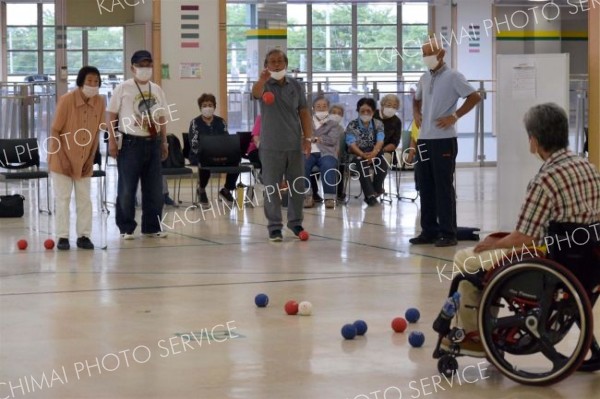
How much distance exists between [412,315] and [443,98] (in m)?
3.31

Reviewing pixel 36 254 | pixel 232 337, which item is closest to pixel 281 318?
pixel 232 337

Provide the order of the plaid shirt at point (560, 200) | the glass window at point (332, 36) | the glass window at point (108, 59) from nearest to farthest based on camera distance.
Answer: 1. the plaid shirt at point (560, 200)
2. the glass window at point (108, 59)
3. the glass window at point (332, 36)

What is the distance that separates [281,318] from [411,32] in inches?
1065

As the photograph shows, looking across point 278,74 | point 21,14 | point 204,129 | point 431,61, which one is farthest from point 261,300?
point 21,14

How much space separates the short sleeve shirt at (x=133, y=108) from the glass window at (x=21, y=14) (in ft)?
78.7

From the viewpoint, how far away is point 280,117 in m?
9.52

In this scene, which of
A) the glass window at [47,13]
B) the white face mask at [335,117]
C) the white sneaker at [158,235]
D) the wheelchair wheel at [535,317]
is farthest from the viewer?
the glass window at [47,13]

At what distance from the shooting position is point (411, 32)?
108ft

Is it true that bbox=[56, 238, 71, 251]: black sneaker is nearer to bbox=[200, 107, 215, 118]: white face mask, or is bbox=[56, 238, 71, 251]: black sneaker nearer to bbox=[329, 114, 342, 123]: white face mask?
bbox=[200, 107, 215, 118]: white face mask

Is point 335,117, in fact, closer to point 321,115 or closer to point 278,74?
point 321,115

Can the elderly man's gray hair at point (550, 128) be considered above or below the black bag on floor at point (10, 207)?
above

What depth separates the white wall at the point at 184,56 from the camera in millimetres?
15477

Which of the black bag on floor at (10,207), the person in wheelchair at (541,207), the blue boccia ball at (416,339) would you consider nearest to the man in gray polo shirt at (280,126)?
the black bag on floor at (10,207)

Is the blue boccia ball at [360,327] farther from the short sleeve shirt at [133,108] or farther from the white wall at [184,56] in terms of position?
the white wall at [184,56]
